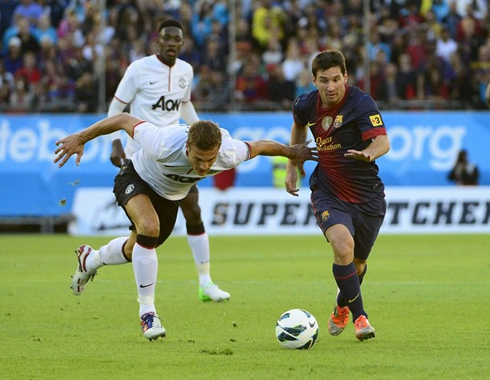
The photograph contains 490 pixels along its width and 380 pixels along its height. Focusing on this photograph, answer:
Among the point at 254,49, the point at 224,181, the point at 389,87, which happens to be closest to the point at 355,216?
the point at 224,181

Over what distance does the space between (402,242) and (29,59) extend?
29.4 ft

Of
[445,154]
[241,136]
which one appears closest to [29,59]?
[241,136]

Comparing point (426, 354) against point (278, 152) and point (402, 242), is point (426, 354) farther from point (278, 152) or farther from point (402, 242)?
point (402, 242)

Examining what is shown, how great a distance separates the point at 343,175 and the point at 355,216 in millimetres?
A: 326

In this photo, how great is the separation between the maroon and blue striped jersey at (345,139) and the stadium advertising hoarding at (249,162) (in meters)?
13.2

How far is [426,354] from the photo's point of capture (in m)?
6.84

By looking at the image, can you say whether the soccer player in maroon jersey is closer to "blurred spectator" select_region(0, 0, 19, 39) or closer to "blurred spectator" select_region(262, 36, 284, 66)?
"blurred spectator" select_region(262, 36, 284, 66)

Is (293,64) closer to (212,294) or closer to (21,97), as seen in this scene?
(21,97)

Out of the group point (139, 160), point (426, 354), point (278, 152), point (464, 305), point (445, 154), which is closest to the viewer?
point (426, 354)

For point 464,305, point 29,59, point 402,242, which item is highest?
point 29,59

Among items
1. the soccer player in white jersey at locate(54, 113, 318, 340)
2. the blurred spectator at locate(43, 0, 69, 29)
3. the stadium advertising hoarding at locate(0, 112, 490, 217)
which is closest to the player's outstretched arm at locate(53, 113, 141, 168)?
the soccer player in white jersey at locate(54, 113, 318, 340)

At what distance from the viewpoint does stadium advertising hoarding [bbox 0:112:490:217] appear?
21250 mm

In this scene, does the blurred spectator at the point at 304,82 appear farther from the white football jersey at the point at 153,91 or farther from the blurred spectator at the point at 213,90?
the white football jersey at the point at 153,91

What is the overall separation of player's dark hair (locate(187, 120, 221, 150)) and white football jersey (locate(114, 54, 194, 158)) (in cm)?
366
